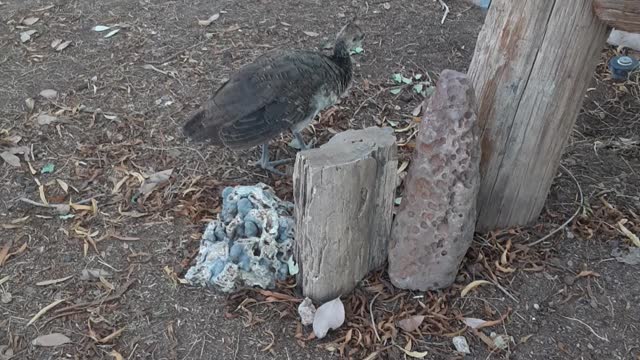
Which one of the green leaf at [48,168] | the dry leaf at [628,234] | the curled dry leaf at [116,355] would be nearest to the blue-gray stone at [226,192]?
the curled dry leaf at [116,355]

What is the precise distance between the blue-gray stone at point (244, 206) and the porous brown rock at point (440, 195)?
0.70m

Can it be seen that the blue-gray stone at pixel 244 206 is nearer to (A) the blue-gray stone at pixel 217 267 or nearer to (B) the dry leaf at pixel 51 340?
(A) the blue-gray stone at pixel 217 267

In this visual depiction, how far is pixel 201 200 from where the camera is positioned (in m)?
3.60

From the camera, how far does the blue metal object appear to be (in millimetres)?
4598

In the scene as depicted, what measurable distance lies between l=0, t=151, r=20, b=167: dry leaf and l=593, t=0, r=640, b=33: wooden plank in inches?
126

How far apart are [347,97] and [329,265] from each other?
1753 mm

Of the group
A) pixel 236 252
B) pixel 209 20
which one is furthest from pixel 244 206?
pixel 209 20

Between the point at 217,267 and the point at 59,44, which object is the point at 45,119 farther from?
the point at 217,267

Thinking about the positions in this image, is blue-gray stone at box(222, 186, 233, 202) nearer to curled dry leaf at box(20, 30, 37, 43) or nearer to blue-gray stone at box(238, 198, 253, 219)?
blue-gray stone at box(238, 198, 253, 219)

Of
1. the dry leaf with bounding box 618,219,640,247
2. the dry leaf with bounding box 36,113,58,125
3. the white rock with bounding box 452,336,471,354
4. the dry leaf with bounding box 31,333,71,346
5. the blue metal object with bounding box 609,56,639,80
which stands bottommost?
the dry leaf with bounding box 31,333,71,346

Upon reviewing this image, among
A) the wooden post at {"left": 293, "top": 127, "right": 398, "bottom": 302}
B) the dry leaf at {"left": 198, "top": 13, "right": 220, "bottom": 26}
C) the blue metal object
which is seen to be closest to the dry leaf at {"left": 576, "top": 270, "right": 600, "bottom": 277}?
the wooden post at {"left": 293, "top": 127, "right": 398, "bottom": 302}

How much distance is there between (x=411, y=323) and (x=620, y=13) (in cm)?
155

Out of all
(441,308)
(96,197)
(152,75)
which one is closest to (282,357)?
(441,308)

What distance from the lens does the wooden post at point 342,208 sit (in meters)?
2.74
